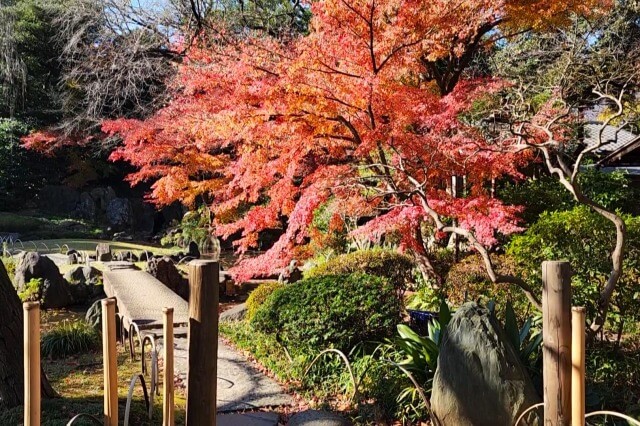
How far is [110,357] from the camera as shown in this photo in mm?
2293

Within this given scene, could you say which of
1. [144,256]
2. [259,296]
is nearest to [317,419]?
[259,296]

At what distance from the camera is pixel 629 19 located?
13414 millimetres

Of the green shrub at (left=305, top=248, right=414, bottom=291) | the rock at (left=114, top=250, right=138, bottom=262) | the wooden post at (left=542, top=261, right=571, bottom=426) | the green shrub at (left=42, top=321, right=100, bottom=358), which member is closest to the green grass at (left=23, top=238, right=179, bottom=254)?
the rock at (left=114, top=250, right=138, bottom=262)

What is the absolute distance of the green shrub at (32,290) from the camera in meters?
8.38

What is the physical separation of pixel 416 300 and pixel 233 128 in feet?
11.9

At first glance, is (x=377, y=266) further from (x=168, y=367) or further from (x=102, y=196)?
(x=102, y=196)

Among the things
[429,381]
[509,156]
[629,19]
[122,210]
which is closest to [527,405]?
[429,381]

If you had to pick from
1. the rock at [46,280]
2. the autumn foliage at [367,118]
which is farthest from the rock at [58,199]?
the autumn foliage at [367,118]

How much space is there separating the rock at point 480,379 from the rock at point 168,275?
707cm

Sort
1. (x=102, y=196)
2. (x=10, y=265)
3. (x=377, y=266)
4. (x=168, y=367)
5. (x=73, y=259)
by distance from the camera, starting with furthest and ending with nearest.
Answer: (x=102, y=196) → (x=73, y=259) → (x=10, y=265) → (x=377, y=266) → (x=168, y=367)

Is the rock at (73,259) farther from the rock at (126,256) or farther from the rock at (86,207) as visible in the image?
the rock at (86,207)

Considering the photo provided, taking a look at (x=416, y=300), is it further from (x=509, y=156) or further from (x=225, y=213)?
(x=225, y=213)

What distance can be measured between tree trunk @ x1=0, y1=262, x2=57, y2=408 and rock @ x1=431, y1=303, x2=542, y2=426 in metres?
2.80

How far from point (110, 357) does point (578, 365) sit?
200 cm
